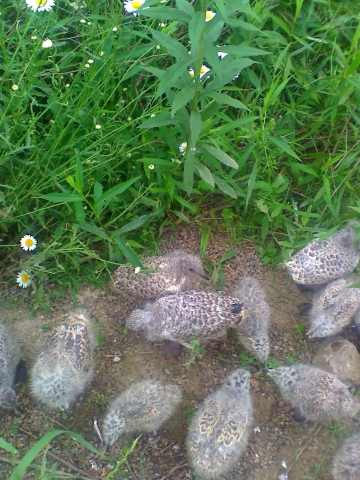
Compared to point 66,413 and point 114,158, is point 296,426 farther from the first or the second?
point 114,158

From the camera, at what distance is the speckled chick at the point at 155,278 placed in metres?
3.38

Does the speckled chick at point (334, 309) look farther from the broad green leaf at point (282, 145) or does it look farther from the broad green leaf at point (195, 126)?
the broad green leaf at point (195, 126)

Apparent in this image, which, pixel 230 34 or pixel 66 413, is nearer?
pixel 66 413

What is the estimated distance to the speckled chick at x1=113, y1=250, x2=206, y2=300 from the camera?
338 cm

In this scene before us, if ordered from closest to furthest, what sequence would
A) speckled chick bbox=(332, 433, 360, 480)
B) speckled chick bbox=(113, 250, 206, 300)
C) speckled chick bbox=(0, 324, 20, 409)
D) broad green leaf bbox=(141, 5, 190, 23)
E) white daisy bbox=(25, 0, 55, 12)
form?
broad green leaf bbox=(141, 5, 190, 23) < speckled chick bbox=(332, 433, 360, 480) < speckled chick bbox=(0, 324, 20, 409) < white daisy bbox=(25, 0, 55, 12) < speckled chick bbox=(113, 250, 206, 300)

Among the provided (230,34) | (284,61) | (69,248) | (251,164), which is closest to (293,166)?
(251,164)

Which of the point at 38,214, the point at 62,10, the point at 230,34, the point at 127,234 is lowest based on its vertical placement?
the point at 127,234

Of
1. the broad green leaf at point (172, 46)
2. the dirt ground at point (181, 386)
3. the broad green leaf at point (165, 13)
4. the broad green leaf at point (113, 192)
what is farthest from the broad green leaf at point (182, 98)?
the dirt ground at point (181, 386)

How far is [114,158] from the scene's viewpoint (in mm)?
3342

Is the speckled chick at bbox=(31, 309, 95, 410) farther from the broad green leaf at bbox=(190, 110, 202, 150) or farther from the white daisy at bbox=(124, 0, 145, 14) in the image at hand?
the white daisy at bbox=(124, 0, 145, 14)

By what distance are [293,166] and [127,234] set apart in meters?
1.02

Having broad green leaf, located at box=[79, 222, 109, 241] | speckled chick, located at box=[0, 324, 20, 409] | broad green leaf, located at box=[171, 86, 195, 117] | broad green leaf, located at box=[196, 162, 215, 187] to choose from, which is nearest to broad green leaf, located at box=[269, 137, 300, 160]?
broad green leaf, located at box=[196, 162, 215, 187]

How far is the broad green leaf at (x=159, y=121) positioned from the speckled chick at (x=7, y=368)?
1.20 metres

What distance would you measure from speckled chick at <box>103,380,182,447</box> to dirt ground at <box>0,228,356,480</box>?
0.09m
